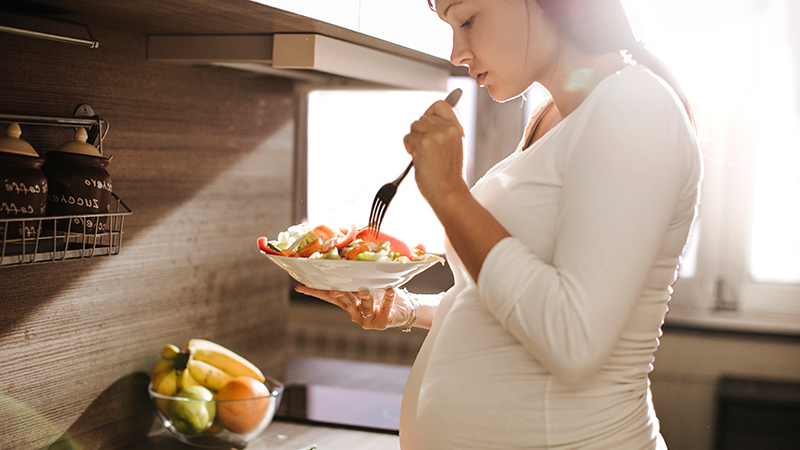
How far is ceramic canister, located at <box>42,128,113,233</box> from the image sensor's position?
0.82 meters

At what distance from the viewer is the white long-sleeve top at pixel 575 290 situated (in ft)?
1.91

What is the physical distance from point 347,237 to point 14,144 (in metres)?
0.41

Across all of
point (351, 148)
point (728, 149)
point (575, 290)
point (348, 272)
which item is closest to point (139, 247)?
point (348, 272)

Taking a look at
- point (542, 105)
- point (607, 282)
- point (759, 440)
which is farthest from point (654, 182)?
point (759, 440)

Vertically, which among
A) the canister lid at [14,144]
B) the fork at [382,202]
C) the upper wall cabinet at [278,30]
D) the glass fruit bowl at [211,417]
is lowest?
the glass fruit bowl at [211,417]

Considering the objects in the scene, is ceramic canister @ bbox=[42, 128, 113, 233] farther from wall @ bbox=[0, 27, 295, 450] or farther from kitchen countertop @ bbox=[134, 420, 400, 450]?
kitchen countertop @ bbox=[134, 420, 400, 450]

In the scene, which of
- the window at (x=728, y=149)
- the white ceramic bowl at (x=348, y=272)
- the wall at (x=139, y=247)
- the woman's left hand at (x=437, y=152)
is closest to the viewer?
the woman's left hand at (x=437, y=152)

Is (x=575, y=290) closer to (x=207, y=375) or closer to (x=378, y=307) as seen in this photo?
(x=378, y=307)

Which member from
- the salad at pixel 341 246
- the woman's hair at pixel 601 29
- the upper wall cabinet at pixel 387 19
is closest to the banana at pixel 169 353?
the salad at pixel 341 246

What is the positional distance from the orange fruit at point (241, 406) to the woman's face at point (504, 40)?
679 millimetres

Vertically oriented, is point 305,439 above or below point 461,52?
below

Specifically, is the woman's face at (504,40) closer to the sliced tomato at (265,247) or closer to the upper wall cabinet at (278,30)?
the upper wall cabinet at (278,30)

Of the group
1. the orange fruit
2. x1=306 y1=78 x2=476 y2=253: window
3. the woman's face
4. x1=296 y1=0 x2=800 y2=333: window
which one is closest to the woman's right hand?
the orange fruit

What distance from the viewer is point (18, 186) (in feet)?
2.46
